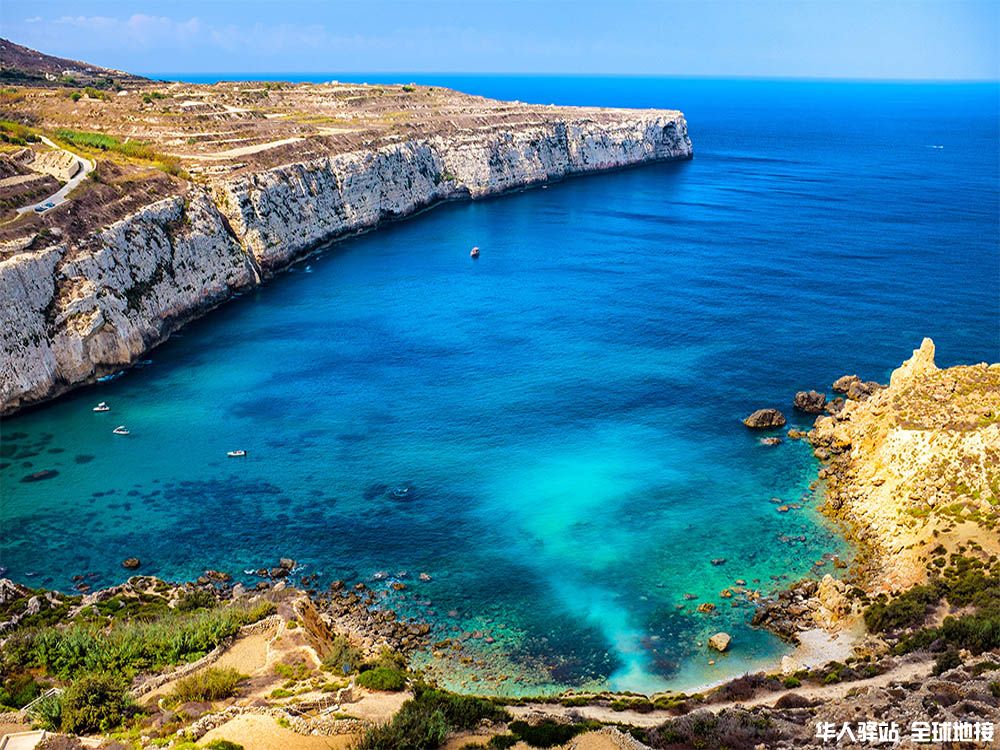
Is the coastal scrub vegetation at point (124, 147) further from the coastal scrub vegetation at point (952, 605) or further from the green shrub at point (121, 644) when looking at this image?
the coastal scrub vegetation at point (952, 605)

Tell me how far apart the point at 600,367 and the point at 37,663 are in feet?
163

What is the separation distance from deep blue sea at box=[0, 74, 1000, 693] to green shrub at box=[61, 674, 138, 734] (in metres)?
14.0

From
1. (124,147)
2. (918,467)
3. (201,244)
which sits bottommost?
(918,467)

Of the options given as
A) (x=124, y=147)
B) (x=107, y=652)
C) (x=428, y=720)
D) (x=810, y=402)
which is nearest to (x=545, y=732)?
(x=428, y=720)

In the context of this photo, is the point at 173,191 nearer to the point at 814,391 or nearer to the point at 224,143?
the point at 224,143

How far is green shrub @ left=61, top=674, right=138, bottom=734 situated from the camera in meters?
29.8

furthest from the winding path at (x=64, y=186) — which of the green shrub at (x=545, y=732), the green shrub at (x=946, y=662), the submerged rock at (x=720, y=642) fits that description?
the green shrub at (x=946, y=662)

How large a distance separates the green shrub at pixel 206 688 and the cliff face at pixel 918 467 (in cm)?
3121

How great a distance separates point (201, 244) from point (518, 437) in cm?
4663

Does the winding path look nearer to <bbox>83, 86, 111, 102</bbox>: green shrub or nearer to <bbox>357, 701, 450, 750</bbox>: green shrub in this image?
<bbox>83, 86, 111, 102</bbox>: green shrub

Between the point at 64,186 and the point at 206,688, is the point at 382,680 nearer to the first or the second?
the point at 206,688

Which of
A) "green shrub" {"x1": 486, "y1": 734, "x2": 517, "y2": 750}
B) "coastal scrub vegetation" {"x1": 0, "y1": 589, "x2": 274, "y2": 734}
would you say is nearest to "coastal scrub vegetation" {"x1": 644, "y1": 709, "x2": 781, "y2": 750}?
"green shrub" {"x1": 486, "y1": 734, "x2": 517, "y2": 750}

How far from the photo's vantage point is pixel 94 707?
30.4 metres

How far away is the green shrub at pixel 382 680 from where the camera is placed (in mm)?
32656
